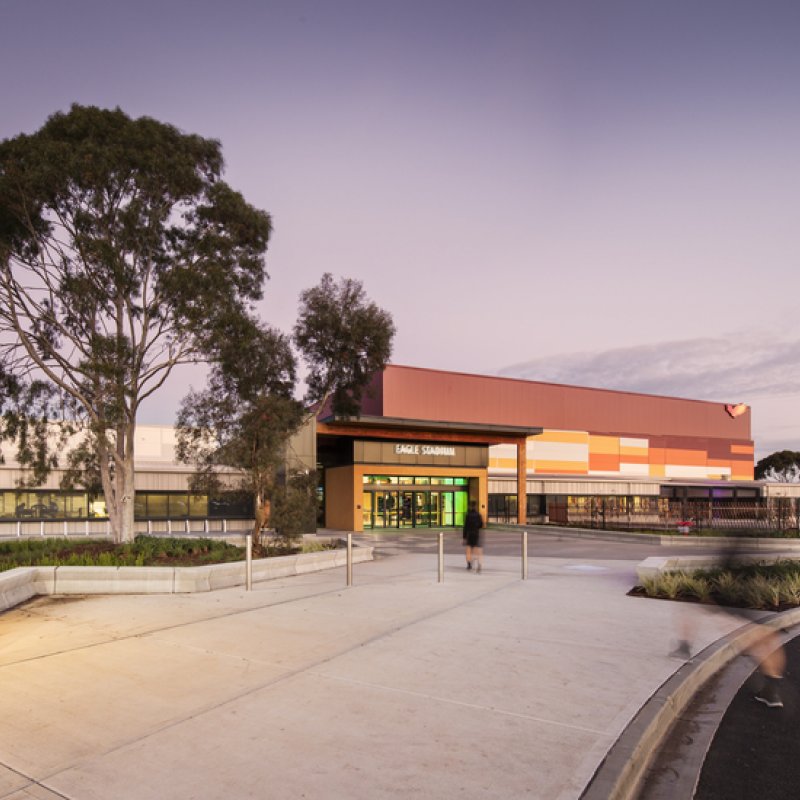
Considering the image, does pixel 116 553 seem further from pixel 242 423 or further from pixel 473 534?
pixel 473 534

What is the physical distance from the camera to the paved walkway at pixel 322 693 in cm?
459

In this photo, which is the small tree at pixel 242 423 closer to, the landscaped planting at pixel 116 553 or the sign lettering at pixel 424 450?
the landscaped planting at pixel 116 553

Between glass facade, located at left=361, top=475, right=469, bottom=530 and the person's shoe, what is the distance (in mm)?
28931

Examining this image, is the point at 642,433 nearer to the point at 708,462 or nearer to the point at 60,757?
the point at 708,462

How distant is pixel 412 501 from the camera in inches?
1484

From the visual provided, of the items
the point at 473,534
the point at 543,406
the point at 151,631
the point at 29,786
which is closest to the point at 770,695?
the point at 29,786

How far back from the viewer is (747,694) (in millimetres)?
7113

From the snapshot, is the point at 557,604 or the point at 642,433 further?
the point at 642,433

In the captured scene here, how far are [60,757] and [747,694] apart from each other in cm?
669

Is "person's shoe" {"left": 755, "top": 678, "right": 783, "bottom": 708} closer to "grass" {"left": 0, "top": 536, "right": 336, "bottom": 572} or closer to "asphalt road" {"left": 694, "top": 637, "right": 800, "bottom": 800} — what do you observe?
Answer: "asphalt road" {"left": 694, "top": 637, "right": 800, "bottom": 800}

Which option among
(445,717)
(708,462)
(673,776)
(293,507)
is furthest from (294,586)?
(708,462)

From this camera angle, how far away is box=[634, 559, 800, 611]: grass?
12.0 metres

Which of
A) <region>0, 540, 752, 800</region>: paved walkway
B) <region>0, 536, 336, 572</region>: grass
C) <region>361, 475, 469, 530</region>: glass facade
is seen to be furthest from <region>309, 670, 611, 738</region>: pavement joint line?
<region>361, 475, 469, 530</region>: glass facade

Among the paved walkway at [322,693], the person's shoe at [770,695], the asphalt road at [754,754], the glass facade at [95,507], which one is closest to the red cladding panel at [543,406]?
the glass facade at [95,507]
